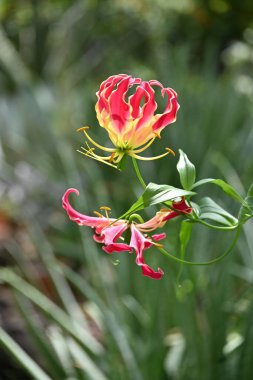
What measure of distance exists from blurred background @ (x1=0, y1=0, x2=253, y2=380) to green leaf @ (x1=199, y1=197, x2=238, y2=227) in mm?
94

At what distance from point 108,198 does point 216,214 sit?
1.51 meters

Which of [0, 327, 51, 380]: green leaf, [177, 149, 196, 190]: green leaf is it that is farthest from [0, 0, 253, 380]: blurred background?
[177, 149, 196, 190]: green leaf

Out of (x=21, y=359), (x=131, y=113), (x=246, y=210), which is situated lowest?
(x=21, y=359)

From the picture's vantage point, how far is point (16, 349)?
1.17 m

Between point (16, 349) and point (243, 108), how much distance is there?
6.47 ft

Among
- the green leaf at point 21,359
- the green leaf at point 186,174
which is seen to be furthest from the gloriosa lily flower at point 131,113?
the green leaf at point 21,359

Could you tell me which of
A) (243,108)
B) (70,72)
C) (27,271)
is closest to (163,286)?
(27,271)

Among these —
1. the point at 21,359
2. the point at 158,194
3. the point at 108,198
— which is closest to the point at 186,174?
the point at 158,194

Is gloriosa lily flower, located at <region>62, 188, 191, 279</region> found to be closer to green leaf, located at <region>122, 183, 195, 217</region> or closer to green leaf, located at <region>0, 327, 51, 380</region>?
green leaf, located at <region>122, 183, 195, 217</region>

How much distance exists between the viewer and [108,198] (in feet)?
7.23

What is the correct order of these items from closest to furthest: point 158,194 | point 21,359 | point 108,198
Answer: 1. point 158,194
2. point 21,359
3. point 108,198

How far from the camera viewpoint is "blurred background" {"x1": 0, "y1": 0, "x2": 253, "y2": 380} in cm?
125

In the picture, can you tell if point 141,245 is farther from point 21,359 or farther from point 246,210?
point 21,359

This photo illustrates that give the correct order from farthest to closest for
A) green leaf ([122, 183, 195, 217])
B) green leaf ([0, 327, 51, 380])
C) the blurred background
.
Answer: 1. the blurred background
2. green leaf ([0, 327, 51, 380])
3. green leaf ([122, 183, 195, 217])
